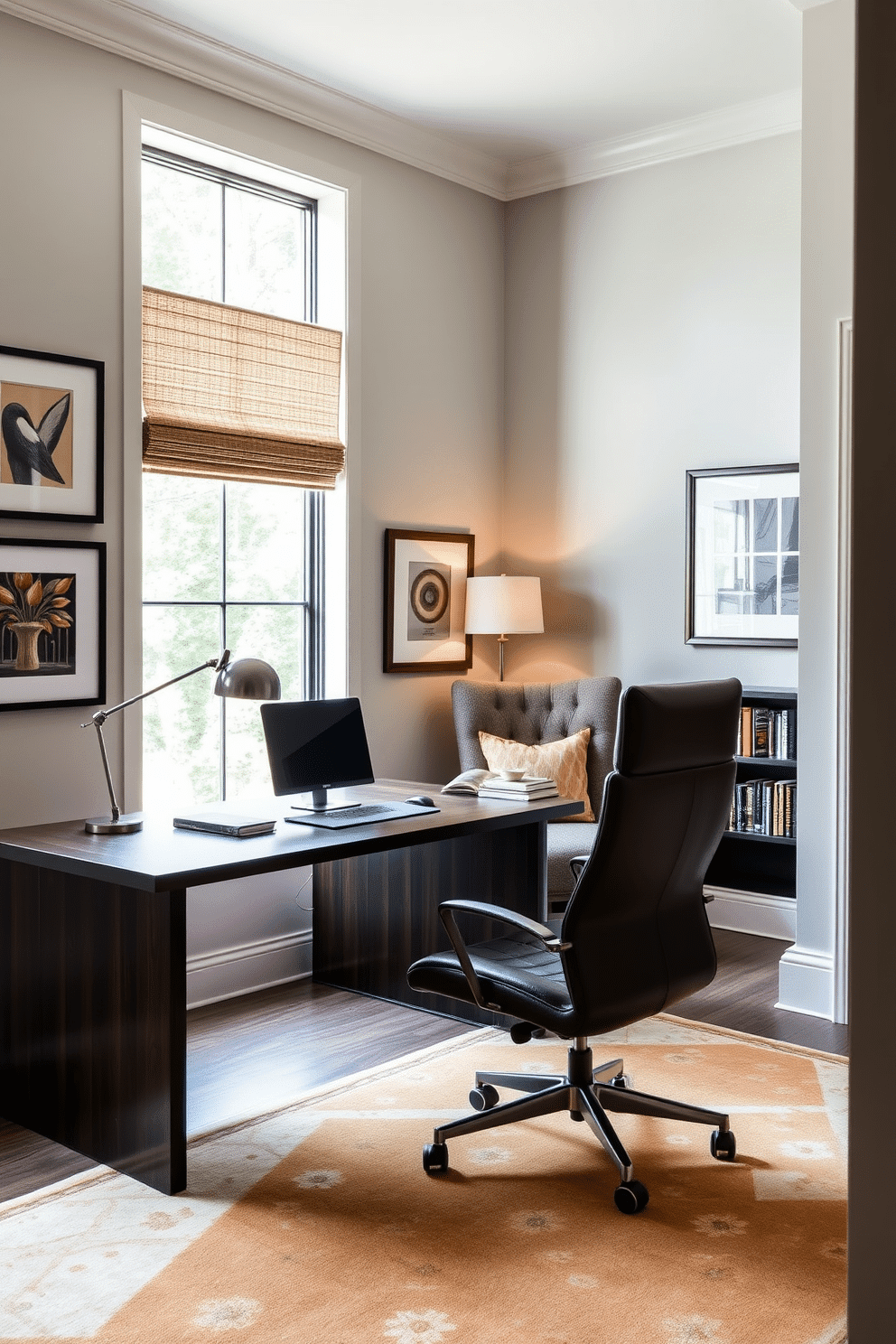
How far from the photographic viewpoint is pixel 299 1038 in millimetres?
3666

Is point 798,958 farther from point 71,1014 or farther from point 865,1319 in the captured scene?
point 865,1319

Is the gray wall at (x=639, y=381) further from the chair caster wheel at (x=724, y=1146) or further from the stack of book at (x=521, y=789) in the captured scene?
the chair caster wheel at (x=724, y=1146)

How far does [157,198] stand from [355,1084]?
9.63ft

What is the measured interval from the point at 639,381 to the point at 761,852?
78.4 inches

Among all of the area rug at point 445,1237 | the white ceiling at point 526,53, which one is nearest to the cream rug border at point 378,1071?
the area rug at point 445,1237

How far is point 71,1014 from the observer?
294cm

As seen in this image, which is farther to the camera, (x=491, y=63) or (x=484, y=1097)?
(x=491, y=63)

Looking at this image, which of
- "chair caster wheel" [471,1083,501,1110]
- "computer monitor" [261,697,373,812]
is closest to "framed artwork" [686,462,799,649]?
"computer monitor" [261,697,373,812]

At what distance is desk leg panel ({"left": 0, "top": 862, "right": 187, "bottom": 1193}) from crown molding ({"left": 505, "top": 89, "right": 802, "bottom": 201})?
12.0 feet

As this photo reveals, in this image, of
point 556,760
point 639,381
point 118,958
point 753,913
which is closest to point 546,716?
point 556,760

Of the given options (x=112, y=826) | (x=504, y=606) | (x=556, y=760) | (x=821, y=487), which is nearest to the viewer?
(x=112, y=826)

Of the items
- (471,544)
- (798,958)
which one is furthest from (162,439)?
(798,958)

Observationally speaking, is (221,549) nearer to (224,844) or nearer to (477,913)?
(224,844)

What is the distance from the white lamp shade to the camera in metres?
4.93
